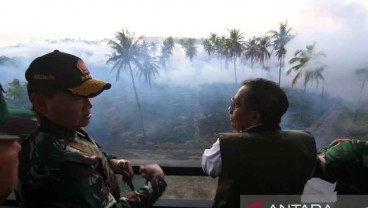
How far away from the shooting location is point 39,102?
4.40 feet

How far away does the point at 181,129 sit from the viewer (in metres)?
72.8

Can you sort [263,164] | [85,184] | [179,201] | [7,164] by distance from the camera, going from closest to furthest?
[7,164], [85,184], [263,164], [179,201]

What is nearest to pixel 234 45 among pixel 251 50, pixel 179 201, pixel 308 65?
pixel 251 50

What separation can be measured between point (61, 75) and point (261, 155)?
2.84ft

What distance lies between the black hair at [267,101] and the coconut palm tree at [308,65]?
208ft

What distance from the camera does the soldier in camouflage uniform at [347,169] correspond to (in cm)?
150

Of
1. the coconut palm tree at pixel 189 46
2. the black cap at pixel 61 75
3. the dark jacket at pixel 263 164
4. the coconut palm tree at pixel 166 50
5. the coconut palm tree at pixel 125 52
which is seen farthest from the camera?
the coconut palm tree at pixel 189 46

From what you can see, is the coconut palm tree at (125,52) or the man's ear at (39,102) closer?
the man's ear at (39,102)

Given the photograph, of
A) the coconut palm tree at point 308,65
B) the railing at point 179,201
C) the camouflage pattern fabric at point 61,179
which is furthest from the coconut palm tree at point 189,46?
the camouflage pattern fabric at point 61,179

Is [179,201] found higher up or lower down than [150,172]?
lower down

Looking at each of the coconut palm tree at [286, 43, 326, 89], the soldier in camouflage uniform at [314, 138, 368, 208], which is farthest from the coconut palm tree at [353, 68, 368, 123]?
the soldier in camouflage uniform at [314, 138, 368, 208]

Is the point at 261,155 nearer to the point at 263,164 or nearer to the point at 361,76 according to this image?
the point at 263,164

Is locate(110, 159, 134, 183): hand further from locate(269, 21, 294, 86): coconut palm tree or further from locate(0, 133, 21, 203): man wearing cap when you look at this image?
locate(269, 21, 294, 86): coconut palm tree

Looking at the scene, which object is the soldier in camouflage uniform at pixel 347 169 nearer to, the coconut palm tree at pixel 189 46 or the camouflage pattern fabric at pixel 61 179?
the camouflage pattern fabric at pixel 61 179
